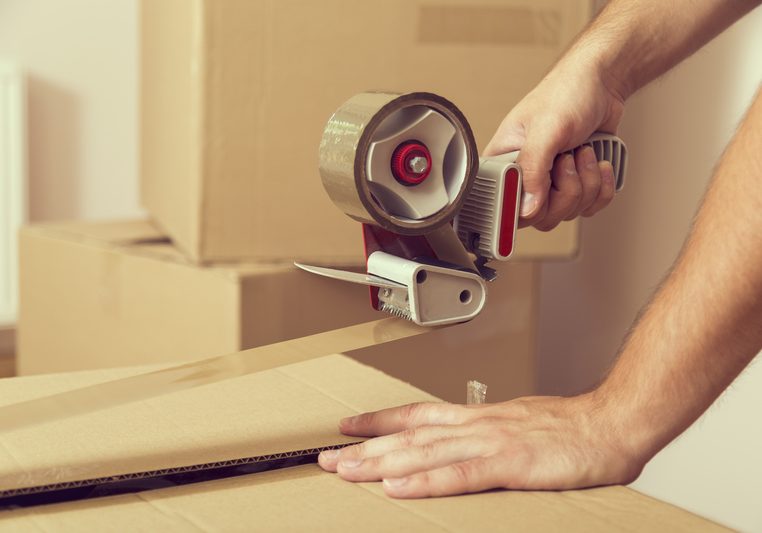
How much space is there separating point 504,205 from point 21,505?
417mm

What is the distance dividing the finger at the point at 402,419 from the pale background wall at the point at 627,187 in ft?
2.65

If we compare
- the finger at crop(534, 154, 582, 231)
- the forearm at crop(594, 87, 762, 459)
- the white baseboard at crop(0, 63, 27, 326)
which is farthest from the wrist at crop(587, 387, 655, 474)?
the white baseboard at crop(0, 63, 27, 326)

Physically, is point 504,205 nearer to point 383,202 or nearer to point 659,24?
point 383,202

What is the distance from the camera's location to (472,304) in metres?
0.77

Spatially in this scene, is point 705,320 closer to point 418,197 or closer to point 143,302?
point 418,197

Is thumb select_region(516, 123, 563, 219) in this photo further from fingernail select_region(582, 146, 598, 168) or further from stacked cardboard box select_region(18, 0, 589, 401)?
stacked cardboard box select_region(18, 0, 589, 401)

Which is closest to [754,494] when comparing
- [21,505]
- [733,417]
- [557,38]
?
[733,417]

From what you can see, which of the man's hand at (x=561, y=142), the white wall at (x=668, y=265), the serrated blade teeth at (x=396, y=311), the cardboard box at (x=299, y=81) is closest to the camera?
the serrated blade teeth at (x=396, y=311)

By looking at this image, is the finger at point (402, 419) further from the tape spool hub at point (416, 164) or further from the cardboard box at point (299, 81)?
the cardboard box at point (299, 81)

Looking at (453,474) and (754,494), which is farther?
(754,494)

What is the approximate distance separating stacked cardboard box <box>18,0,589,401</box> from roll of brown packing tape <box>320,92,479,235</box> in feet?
1.88

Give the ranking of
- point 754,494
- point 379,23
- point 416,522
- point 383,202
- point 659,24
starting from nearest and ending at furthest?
point 416,522
point 383,202
point 659,24
point 379,23
point 754,494

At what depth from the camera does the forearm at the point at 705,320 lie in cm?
68

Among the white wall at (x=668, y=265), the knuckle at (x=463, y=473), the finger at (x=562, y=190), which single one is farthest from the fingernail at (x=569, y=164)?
the white wall at (x=668, y=265)
